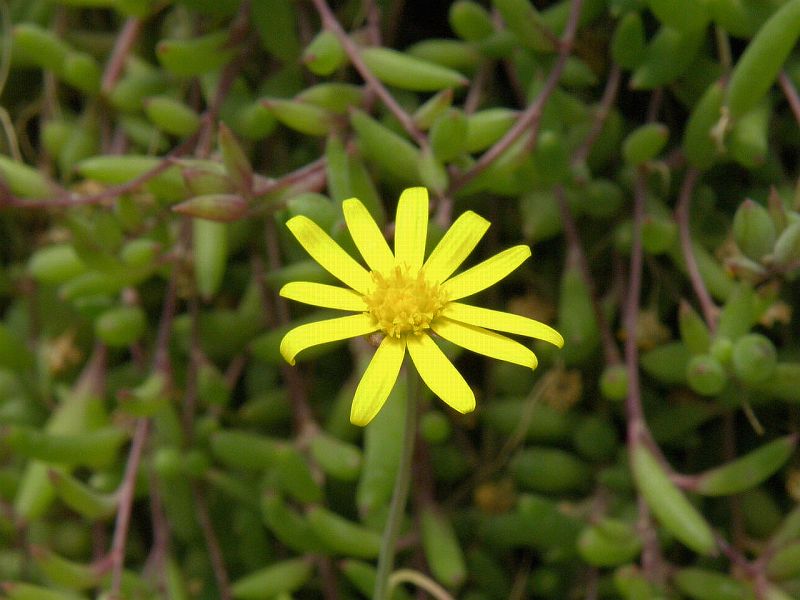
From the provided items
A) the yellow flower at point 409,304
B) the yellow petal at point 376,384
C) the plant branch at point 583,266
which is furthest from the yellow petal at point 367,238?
the plant branch at point 583,266

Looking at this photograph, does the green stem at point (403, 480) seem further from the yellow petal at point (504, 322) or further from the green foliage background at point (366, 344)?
the green foliage background at point (366, 344)

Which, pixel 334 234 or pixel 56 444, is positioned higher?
pixel 334 234

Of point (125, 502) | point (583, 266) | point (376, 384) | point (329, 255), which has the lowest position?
point (125, 502)

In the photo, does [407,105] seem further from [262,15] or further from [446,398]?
[446,398]

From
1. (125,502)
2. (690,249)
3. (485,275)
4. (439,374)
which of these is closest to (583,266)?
(690,249)

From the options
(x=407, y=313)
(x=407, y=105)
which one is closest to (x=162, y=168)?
(x=407, y=105)

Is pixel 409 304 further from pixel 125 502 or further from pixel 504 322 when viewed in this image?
pixel 125 502

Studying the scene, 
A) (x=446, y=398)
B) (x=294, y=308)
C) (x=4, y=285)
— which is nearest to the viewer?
(x=446, y=398)

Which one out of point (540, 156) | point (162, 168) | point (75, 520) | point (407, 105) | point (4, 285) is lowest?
point (75, 520)
